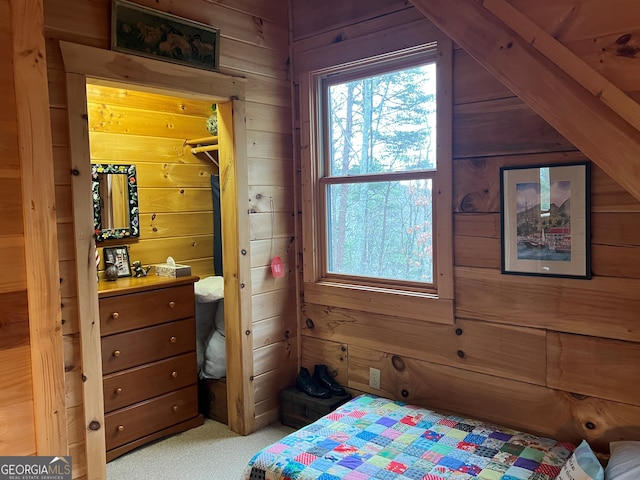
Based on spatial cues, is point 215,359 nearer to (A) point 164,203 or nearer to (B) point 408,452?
(A) point 164,203

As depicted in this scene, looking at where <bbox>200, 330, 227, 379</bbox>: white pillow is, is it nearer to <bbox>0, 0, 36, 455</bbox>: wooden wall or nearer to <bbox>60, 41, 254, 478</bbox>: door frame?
<bbox>60, 41, 254, 478</bbox>: door frame

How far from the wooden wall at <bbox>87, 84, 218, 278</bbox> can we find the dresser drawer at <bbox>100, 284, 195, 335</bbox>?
45 centimetres

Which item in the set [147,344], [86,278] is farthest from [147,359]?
[86,278]

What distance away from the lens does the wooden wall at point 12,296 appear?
1.66 m

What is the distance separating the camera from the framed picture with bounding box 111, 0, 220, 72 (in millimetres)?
2441

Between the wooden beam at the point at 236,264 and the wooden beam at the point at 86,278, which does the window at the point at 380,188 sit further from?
the wooden beam at the point at 86,278

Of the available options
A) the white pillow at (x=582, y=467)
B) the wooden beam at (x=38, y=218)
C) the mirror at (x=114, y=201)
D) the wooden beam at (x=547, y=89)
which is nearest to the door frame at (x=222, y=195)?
the wooden beam at (x=38, y=218)

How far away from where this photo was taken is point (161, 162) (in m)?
3.69

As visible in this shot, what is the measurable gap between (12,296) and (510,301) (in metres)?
2.05

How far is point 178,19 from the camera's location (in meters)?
2.64

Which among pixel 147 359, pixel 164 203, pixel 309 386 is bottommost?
pixel 309 386

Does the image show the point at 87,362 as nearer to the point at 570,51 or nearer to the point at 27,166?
the point at 27,166

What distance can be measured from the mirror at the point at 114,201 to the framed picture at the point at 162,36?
1056 millimetres

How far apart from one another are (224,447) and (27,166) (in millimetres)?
1920
